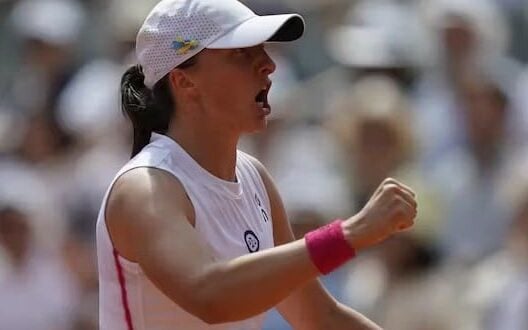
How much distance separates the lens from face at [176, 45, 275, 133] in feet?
12.6

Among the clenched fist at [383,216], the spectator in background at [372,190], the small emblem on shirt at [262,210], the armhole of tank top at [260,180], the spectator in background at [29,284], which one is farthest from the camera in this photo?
the spectator in background at [29,284]

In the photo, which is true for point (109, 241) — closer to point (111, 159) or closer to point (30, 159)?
point (111, 159)

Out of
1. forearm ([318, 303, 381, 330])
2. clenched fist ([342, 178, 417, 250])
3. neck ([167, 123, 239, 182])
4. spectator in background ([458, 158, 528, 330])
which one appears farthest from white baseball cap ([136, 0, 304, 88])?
spectator in background ([458, 158, 528, 330])

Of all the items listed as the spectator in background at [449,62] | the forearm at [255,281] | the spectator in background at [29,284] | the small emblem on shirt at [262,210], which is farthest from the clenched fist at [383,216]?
the spectator in background at [29,284]

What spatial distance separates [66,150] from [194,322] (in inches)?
144

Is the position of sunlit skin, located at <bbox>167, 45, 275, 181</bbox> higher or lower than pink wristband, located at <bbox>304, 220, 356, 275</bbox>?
higher

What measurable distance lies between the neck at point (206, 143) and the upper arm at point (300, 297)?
0.32m

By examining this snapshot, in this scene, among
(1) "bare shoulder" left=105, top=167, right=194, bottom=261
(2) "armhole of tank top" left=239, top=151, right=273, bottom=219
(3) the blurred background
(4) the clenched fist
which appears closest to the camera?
(4) the clenched fist

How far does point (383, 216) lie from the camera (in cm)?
343

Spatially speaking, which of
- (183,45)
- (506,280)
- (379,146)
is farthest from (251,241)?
(379,146)

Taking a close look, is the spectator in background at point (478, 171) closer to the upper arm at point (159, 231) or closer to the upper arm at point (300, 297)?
the upper arm at point (300, 297)

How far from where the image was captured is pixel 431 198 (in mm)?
6297

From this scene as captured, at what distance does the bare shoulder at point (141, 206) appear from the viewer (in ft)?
11.8

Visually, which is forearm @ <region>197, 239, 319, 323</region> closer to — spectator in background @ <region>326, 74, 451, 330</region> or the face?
the face
